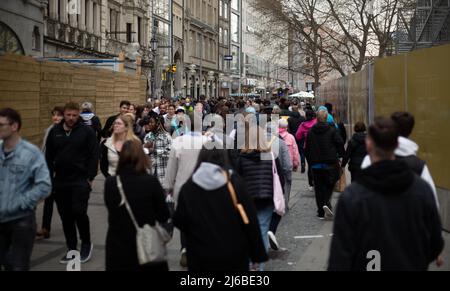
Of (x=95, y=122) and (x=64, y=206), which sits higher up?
(x=95, y=122)

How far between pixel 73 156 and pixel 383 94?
628 centimetres

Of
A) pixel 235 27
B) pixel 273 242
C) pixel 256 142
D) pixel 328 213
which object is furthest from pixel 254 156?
pixel 235 27

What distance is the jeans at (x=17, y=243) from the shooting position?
530 cm

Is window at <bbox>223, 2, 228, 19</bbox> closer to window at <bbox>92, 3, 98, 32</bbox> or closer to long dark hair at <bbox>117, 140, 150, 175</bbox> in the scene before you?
window at <bbox>92, 3, 98, 32</bbox>

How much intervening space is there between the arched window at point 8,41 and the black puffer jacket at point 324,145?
11.5 meters

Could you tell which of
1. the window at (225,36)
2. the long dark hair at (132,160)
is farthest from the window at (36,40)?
the window at (225,36)

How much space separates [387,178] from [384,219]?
25 cm

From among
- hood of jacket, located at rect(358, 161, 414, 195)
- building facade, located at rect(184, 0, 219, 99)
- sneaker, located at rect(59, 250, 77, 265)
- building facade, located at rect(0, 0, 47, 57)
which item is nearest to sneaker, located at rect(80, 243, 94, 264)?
sneaker, located at rect(59, 250, 77, 265)

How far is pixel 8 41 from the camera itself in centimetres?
1944

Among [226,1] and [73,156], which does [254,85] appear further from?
[73,156]

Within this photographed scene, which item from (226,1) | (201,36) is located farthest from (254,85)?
(201,36)

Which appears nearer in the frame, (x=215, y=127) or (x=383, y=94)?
(x=215, y=127)

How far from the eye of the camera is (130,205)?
4.66 m

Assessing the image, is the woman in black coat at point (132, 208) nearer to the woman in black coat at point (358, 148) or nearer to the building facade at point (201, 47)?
the woman in black coat at point (358, 148)
